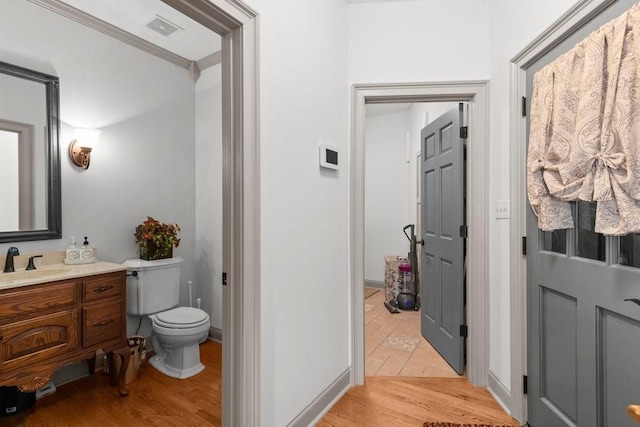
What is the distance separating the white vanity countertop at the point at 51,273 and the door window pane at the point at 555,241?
265 cm

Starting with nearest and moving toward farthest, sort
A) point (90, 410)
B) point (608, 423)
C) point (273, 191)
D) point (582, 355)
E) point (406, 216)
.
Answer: point (608, 423), point (582, 355), point (273, 191), point (90, 410), point (406, 216)

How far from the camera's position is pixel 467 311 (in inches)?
94.5

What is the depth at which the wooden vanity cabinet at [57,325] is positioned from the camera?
172 cm

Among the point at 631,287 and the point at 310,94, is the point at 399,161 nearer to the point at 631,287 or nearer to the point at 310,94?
the point at 310,94

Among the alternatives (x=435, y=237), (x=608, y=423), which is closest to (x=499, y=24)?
(x=435, y=237)

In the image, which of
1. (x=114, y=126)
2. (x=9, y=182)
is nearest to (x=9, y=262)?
(x=9, y=182)

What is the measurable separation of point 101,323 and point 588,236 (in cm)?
280

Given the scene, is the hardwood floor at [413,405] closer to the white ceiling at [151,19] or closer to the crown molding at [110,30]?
the white ceiling at [151,19]

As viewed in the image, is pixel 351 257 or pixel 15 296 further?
pixel 351 257

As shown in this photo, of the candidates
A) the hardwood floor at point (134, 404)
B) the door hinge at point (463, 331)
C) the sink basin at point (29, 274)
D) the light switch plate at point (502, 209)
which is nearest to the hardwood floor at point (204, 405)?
the hardwood floor at point (134, 404)

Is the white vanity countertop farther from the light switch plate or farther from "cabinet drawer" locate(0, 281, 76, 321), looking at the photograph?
the light switch plate

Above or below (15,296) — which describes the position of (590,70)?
above

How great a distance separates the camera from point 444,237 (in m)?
2.71

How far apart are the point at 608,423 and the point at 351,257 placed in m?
A: 1.48
